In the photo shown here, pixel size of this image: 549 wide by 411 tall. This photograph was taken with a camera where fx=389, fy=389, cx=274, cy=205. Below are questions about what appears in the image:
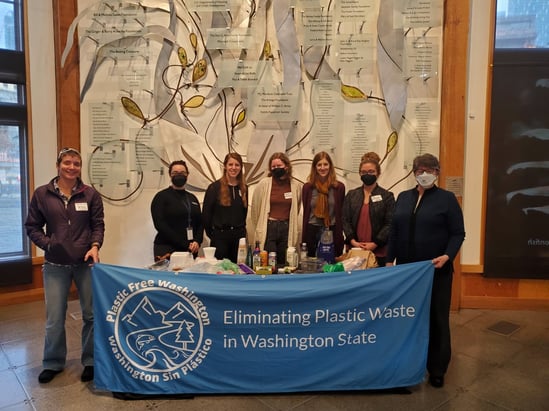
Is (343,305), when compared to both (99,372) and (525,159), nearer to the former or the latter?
(99,372)

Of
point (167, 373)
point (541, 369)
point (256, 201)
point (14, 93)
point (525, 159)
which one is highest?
point (14, 93)

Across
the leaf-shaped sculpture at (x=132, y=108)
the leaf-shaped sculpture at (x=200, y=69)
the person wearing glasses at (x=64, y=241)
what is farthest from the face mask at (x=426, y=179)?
the leaf-shaped sculpture at (x=132, y=108)

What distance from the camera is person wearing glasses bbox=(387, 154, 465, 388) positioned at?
2385 mm

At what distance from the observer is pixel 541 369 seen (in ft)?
9.06

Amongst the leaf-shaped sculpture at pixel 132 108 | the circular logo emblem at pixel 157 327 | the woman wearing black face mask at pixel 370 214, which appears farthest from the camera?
the leaf-shaped sculpture at pixel 132 108

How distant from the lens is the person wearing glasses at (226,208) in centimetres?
325

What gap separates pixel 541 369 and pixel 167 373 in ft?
8.45

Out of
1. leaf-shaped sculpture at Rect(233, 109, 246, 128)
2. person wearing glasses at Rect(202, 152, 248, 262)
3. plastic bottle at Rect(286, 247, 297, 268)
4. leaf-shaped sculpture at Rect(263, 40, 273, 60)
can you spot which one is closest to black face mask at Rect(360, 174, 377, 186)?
plastic bottle at Rect(286, 247, 297, 268)

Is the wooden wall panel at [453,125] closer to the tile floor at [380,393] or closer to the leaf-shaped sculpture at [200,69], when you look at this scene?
the tile floor at [380,393]

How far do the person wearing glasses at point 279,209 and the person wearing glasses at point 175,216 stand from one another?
576 millimetres

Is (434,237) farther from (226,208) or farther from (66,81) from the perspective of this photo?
(66,81)

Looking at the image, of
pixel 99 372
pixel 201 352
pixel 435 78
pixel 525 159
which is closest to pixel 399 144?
pixel 435 78

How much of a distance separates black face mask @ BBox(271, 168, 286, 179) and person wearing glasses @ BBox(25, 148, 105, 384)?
135 centimetres

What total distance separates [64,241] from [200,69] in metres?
2.30
